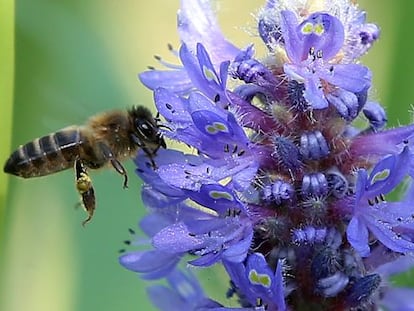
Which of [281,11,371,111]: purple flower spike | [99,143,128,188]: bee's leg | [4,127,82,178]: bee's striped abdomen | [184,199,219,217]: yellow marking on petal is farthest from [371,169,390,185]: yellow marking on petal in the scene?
[4,127,82,178]: bee's striped abdomen

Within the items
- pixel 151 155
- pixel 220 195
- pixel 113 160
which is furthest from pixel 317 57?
pixel 113 160

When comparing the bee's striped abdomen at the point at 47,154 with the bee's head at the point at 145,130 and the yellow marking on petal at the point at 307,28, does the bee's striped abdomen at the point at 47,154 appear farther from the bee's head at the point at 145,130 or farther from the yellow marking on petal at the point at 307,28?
the yellow marking on petal at the point at 307,28

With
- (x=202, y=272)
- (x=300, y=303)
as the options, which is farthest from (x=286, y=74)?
(x=202, y=272)

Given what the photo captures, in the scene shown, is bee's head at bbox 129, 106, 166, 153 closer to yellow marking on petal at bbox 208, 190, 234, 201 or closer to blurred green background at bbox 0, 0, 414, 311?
blurred green background at bbox 0, 0, 414, 311

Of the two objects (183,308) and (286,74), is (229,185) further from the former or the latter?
(183,308)

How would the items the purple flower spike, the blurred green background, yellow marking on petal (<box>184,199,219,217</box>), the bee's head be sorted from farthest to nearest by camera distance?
1. the blurred green background
2. the bee's head
3. yellow marking on petal (<box>184,199,219,217</box>)
4. the purple flower spike

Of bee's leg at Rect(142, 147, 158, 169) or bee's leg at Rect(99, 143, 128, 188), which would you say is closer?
bee's leg at Rect(142, 147, 158, 169)

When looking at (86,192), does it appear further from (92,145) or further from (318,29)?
(318,29)

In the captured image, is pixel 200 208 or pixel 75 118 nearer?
pixel 200 208
